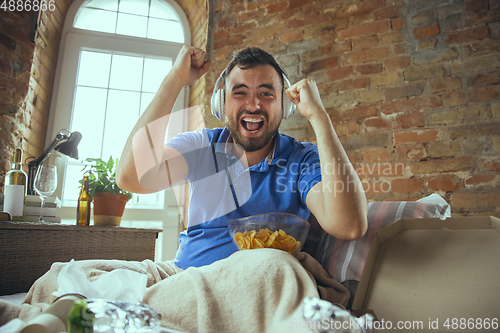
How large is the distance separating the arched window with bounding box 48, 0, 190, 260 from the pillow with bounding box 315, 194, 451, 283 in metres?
1.53

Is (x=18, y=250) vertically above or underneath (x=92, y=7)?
underneath

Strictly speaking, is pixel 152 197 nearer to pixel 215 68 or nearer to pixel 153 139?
pixel 215 68

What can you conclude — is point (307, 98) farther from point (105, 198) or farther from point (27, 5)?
point (27, 5)

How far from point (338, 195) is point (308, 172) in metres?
0.20

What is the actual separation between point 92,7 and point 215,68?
121cm

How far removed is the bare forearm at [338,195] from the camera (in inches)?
31.8

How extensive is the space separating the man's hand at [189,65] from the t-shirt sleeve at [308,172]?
1.61 feet

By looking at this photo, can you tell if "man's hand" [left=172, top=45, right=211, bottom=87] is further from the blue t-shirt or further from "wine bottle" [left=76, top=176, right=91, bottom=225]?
"wine bottle" [left=76, top=176, right=91, bottom=225]

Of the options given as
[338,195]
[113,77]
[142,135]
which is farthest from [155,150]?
[113,77]

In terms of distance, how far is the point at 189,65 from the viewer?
44.5 inches

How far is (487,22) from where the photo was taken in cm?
148

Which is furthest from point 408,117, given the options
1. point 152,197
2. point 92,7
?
point 92,7

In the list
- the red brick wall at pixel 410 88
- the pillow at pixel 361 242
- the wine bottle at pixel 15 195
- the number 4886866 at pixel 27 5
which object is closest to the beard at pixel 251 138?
the pillow at pixel 361 242

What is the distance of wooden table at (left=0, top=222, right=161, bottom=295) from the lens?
46.1 inches
